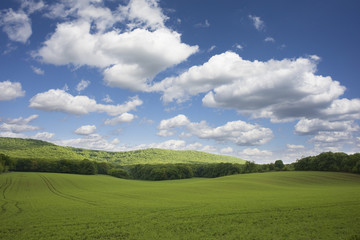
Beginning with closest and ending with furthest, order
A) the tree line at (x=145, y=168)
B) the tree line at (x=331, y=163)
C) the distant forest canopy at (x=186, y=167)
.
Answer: the tree line at (x=331, y=163) → the distant forest canopy at (x=186, y=167) → the tree line at (x=145, y=168)

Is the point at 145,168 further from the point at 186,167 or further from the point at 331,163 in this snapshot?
the point at 331,163

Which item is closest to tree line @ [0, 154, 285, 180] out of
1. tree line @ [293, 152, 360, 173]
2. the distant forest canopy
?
the distant forest canopy

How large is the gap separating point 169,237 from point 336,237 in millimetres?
11540

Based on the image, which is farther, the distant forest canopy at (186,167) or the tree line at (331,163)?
the distant forest canopy at (186,167)

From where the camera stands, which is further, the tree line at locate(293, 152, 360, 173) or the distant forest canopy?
the distant forest canopy

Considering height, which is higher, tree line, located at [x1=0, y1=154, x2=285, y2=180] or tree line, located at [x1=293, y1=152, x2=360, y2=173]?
tree line, located at [x1=293, y1=152, x2=360, y2=173]

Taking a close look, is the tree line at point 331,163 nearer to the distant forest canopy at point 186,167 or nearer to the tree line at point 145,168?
the distant forest canopy at point 186,167

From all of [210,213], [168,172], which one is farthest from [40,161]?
[210,213]

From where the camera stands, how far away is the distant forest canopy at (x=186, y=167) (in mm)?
91656

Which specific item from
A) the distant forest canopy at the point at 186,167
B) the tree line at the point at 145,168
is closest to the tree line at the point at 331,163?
the distant forest canopy at the point at 186,167

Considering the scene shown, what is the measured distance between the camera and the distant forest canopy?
9166 cm

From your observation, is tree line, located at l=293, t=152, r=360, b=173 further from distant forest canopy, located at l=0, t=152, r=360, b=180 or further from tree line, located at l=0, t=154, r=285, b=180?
tree line, located at l=0, t=154, r=285, b=180

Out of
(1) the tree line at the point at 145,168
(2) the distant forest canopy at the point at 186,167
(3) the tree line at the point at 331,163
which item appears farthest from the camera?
(1) the tree line at the point at 145,168

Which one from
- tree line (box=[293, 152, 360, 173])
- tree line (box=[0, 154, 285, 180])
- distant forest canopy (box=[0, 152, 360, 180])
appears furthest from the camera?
tree line (box=[0, 154, 285, 180])
